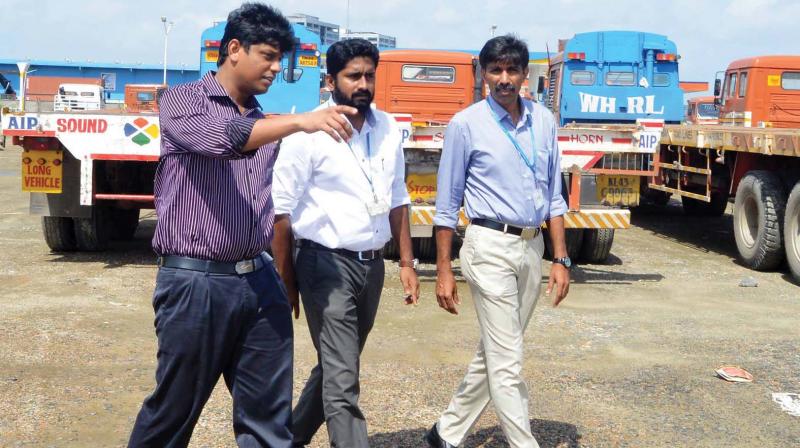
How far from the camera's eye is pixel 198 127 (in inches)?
122

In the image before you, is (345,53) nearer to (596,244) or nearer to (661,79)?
(596,244)

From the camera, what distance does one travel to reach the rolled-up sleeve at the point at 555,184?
4.53 m

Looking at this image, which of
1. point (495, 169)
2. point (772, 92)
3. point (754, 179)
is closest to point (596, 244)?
point (754, 179)

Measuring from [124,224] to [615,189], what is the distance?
551cm

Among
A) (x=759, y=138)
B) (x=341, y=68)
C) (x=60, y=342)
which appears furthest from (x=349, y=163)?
(x=759, y=138)

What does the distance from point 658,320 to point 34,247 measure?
6723mm

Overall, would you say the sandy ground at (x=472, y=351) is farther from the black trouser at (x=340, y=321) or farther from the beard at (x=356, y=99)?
the beard at (x=356, y=99)

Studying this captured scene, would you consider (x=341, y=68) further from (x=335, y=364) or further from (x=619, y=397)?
(x=619, y=397)

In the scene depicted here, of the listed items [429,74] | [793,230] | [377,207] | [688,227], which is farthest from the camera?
[688,227]

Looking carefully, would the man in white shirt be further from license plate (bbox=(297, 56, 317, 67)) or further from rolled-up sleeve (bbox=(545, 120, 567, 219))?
license plate (bbox=(297, 56, 317, 67))

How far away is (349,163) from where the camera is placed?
409 cm

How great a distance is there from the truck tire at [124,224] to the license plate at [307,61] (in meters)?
2.94

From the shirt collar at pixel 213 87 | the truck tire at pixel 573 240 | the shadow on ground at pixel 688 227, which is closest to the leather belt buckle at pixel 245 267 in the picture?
the shirt collar at pixel 213 87

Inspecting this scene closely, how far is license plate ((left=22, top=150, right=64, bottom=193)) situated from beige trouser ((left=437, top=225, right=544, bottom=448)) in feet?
20.0
